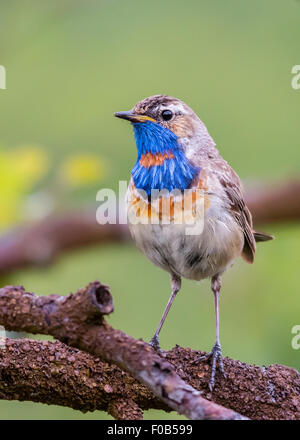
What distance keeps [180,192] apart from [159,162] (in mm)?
272

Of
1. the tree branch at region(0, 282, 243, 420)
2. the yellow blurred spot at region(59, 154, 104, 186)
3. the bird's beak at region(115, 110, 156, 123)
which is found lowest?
the tree branch at region(0, 282, 243, 420)

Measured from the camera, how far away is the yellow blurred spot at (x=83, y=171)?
4848 millimetres

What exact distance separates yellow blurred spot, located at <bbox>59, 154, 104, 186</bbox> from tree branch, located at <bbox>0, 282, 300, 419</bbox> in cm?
172

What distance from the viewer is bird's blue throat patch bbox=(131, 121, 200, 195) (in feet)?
14.0

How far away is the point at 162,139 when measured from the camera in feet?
14.6

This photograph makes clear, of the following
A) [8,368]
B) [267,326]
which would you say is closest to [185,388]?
[8,368]

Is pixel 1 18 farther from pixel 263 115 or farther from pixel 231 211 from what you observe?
pixel 263 115

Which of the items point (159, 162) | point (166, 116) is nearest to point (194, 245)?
point (159, 162)

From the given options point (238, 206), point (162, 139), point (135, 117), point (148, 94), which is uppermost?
point (148, 94)

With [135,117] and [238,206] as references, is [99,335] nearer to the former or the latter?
Answer: [135,117]

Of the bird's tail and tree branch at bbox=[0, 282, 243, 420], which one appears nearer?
tree branch at bbox=[0, 282, 243, 420]

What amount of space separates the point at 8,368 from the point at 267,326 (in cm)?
292

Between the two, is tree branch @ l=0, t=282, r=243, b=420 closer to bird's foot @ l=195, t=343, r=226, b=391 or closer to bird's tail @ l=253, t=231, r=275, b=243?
bird's foot @ l=195, t=343, r=226, b=391

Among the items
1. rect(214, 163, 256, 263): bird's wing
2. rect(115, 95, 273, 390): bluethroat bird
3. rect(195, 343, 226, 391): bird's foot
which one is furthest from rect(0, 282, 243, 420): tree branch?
rect(214, 163, 256, 263): bird's wing
